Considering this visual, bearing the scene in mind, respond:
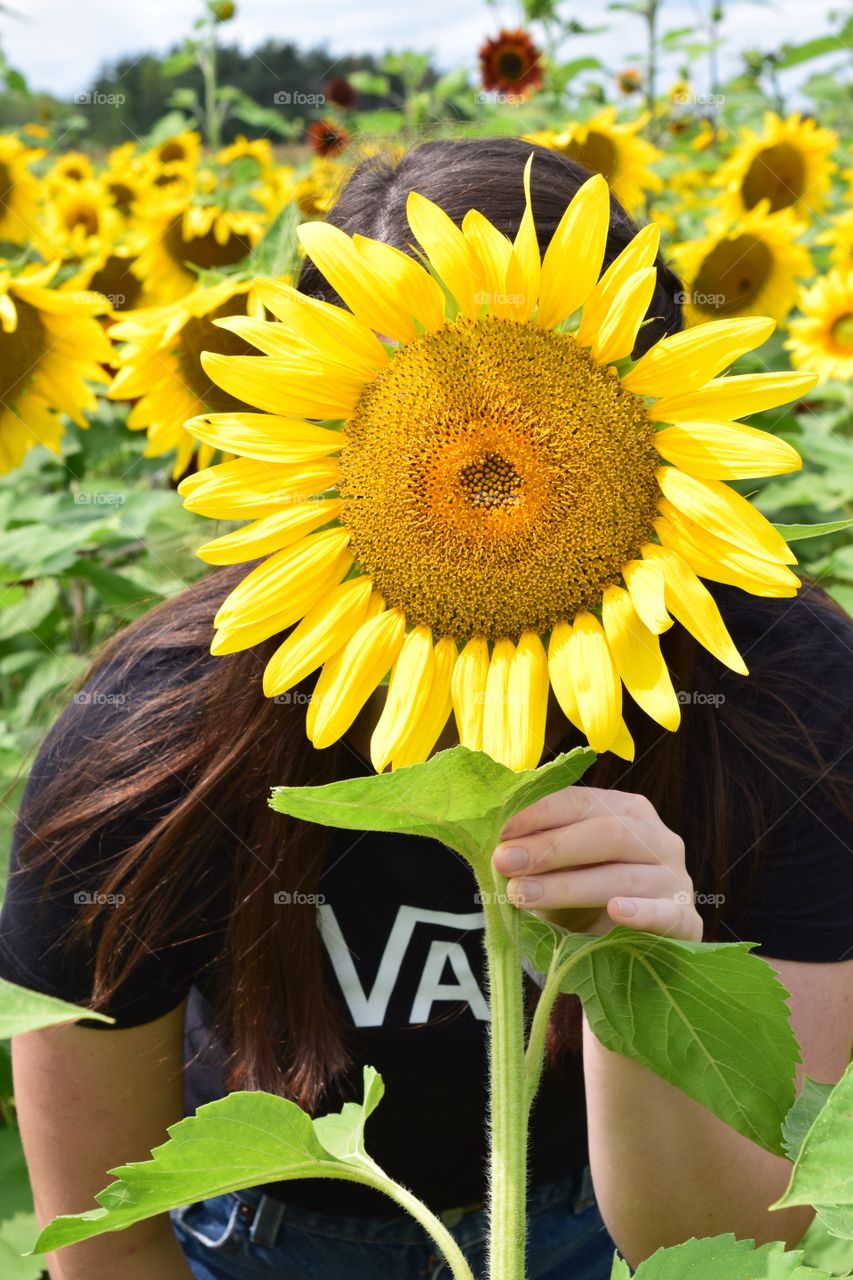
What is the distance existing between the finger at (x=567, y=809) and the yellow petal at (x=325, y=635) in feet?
0.36

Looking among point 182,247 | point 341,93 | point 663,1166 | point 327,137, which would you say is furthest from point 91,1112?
point 341,93

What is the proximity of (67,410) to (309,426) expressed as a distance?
4.40ft

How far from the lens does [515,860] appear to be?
58 centimetres

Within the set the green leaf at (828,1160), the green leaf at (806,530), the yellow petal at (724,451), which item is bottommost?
the green leaf at (828,1160)

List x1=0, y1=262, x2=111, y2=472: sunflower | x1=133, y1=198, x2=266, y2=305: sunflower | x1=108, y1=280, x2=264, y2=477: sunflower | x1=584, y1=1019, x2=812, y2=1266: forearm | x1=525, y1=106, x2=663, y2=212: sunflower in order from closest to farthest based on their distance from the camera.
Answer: x1=584, y1=1019, x2=812, y2=1266: forearm, x1=108, y1=280, x2=264, y2=477: sunflower, x1=0, y1=262, x2=111, y2=472: sunflower, x1=133, y1=198, x2=266, y2=305: sunflower, x1=525, y1=106, x2=663, y2=212: sunflower

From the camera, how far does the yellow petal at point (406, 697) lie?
1.84 feet

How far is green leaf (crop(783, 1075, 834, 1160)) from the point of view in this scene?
0.60 metres

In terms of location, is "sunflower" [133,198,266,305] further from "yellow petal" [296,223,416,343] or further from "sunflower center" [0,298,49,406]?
"yellow petal" [296,223,416,343]

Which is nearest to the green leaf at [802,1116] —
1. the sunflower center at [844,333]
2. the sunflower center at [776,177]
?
the sunflower center at [844,333]

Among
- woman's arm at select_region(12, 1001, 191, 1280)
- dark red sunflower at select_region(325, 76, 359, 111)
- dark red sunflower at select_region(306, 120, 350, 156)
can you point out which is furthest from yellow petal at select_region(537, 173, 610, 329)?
dark red sunflower at select_region(325, 76, 359, 111)

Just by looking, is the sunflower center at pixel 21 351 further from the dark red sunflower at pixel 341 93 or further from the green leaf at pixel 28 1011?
the dark red sunflower at pixel 341 93

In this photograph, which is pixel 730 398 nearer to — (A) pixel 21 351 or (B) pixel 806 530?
(B) pixel 806 530

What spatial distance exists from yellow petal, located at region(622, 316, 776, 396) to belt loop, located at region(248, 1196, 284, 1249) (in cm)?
104

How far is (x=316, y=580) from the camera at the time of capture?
0.58m
